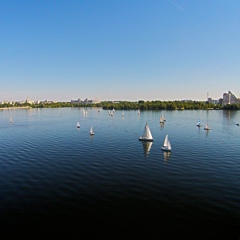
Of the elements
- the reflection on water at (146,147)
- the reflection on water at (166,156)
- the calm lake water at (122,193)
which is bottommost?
the calm lake water at (122,193)

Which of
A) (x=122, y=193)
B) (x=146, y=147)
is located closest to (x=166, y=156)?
(x=146, y=147)

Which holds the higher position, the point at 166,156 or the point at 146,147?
the point at 146,147

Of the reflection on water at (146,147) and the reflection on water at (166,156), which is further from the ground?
the reflection on water at (146,147)

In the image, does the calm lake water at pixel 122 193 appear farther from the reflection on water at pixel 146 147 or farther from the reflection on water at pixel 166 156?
the reflection on water at pixel 146 147

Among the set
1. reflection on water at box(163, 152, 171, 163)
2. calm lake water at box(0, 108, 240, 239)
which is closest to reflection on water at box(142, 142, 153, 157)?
calm lake water at box(0, 108, 240, 239)

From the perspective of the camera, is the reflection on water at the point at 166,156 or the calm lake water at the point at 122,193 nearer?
the calm lake water at the point at 122,193

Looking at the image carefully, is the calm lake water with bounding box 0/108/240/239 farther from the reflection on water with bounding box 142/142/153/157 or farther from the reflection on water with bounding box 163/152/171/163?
the reflection on water with bounding box 142/142/153/157

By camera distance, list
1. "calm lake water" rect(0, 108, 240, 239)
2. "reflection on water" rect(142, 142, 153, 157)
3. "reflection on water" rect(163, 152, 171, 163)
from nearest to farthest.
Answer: "calm lake water" rect(0, 108, 240, 239), "reflection on water" rect(163, 152, 171, 163), "reflection on water" rect(142, 142, 153, 157)

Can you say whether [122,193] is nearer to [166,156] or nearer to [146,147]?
[166,156]

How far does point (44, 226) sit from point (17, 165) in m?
19.9

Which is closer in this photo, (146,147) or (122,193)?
(122,193)

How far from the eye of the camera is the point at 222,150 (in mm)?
46281

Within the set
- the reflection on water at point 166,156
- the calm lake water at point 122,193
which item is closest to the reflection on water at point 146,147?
the calm lake water at point 122,193

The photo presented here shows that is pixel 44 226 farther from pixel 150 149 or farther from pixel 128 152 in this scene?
pixel 150 149
